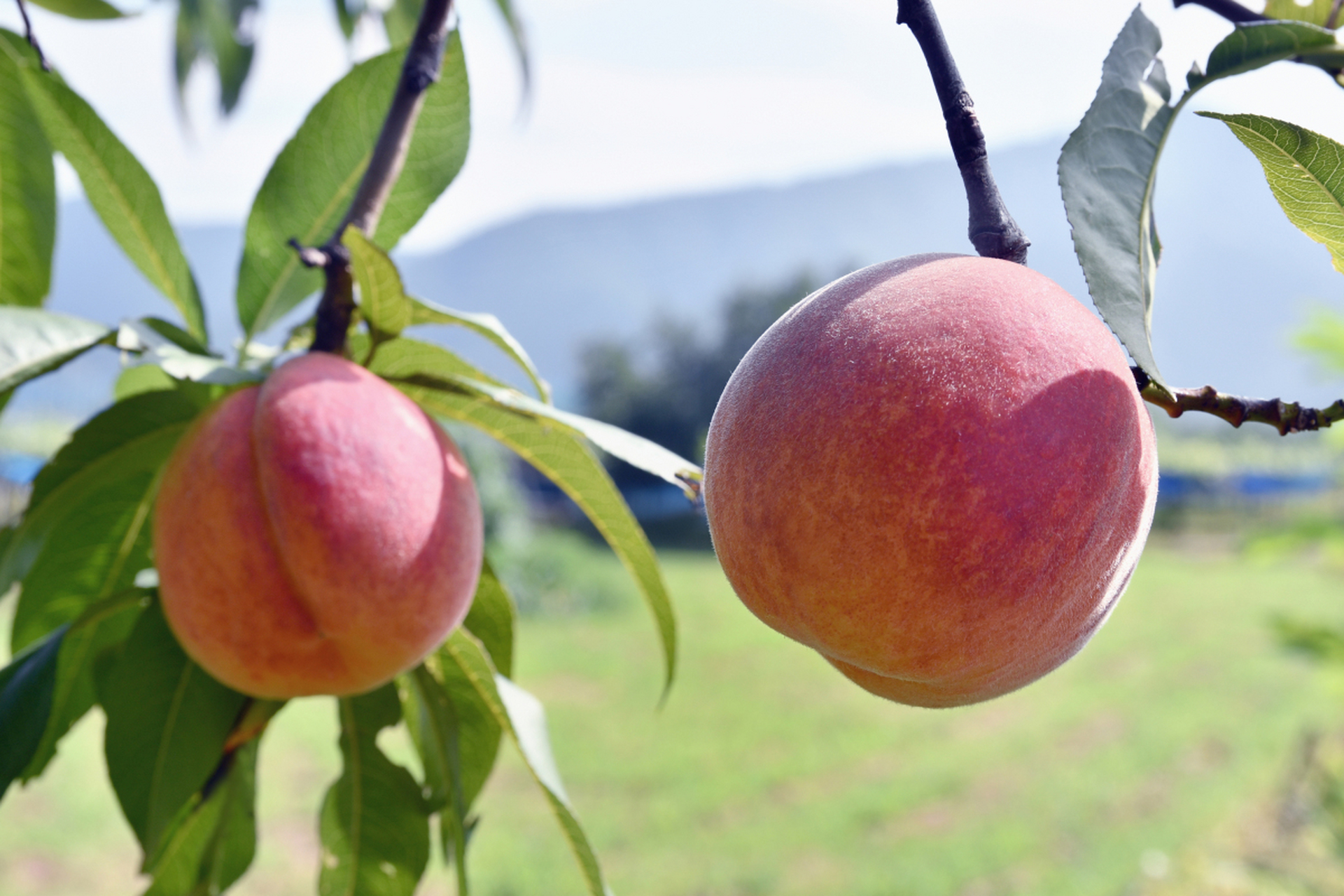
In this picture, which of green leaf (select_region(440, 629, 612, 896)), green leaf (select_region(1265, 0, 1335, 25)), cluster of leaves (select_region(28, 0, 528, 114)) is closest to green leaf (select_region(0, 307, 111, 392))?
green leaf (select_region(440, 629, 612, 896))

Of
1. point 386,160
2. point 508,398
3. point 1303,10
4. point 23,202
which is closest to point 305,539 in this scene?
point 508,398

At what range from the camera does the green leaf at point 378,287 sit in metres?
0.53

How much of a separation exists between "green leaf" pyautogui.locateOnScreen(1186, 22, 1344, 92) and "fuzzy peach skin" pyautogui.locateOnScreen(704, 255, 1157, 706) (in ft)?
0.27

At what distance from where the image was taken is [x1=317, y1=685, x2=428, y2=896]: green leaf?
2.23 feet

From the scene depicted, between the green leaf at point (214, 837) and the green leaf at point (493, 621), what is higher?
the green leaf at point (493, 621)

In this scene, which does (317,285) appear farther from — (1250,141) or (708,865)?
(708,865)

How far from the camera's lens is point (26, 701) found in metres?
0.61

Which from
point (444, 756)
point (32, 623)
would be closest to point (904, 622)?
point (444, 756)

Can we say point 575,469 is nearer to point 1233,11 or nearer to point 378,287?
point 378,287

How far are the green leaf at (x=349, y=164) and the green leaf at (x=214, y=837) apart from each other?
0.29m

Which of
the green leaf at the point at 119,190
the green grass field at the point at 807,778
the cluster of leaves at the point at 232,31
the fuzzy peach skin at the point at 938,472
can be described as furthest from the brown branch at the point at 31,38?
the green grass field at the point at 807,778

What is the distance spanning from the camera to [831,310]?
0.35 metres

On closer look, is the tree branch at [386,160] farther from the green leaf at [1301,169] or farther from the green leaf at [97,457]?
the green leaf at [1301,169]

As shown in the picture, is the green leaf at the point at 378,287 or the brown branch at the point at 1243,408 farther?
the green leaf at the point at 378,287
